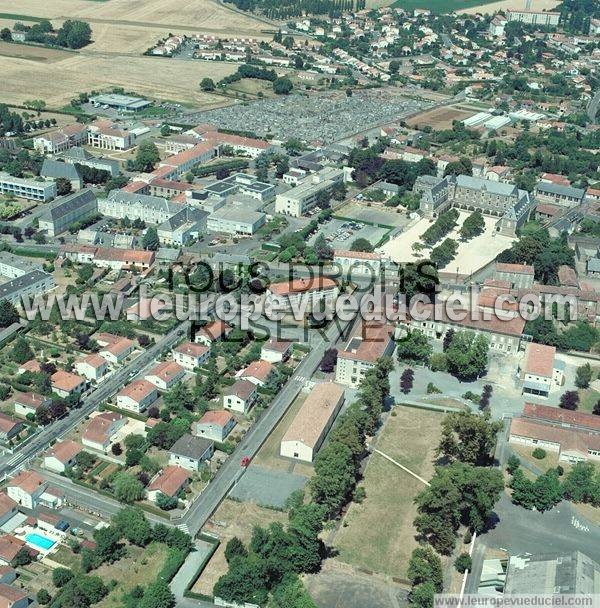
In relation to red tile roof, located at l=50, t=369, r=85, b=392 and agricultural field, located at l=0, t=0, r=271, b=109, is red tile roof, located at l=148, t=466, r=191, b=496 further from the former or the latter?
agricultural field, located at l=0, t=0, r=271, b=109

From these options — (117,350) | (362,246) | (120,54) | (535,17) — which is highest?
(120,54)

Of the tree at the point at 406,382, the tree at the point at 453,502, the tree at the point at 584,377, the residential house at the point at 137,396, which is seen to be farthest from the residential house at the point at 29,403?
the tree at the point at 584,377

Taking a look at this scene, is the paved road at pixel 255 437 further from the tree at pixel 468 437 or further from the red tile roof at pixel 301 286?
the tree at pixel 468 437

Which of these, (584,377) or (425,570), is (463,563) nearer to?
(425,570)

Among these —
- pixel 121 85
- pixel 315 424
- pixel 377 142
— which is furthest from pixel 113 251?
pixel 121 85

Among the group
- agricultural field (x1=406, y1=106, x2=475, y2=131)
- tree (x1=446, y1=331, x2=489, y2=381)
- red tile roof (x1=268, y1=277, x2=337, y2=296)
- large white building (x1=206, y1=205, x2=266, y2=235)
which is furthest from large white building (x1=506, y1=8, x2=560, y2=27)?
tree (x1=446, y1=331, x2=489, y2=381)

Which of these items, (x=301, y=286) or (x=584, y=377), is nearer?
(x=584, y=377)

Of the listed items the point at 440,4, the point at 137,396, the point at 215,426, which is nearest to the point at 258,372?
the point at 215,426
